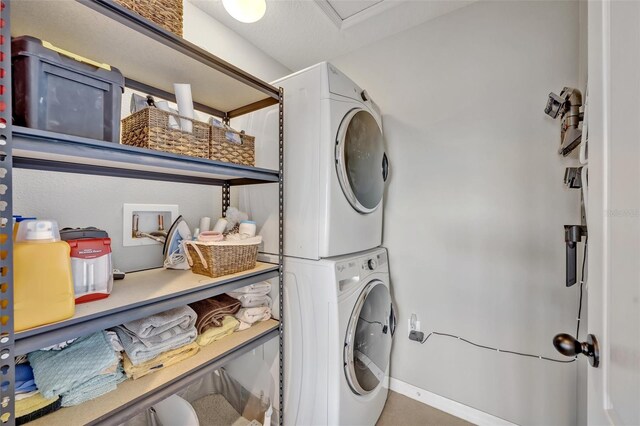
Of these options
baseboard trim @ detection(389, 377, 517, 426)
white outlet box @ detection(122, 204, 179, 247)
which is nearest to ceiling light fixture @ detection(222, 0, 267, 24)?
white outlet box @ detection(122, 204, 179, 247)

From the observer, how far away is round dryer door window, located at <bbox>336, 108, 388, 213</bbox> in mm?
1340

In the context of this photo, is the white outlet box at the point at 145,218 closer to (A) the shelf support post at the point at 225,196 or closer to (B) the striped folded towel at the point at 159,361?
(A) the shelf support post at the point at 225,196

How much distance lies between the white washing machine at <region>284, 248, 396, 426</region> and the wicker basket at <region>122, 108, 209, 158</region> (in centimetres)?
73

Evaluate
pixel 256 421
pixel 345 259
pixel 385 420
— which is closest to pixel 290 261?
pixel 345 259

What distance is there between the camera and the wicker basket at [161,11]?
2.63 ft

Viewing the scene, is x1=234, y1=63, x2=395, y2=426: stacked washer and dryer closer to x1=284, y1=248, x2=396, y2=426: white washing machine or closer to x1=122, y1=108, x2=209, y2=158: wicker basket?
x1=284, y1=248, x2=396, y2=426: white washing machine

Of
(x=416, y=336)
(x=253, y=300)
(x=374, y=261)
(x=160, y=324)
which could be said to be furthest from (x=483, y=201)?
(x=160, y=324)

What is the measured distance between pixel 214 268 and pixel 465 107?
→ 175 cm

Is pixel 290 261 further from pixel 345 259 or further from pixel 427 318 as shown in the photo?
pixel 427 318

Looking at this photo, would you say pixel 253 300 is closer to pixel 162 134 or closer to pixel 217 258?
pixel 217 258

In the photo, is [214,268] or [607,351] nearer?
[607,351]

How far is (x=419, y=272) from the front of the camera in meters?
1.81

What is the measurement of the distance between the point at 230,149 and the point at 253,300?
769 millimetres

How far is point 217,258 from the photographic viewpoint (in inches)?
41.7
